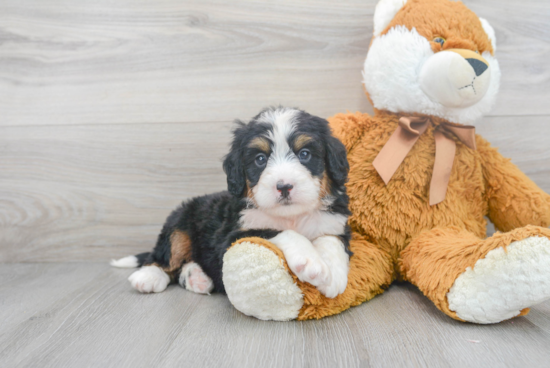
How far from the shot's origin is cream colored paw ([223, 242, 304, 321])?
1.28 m

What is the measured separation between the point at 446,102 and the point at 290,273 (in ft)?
3.05

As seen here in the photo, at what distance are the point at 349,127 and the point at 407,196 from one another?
14.9 inches

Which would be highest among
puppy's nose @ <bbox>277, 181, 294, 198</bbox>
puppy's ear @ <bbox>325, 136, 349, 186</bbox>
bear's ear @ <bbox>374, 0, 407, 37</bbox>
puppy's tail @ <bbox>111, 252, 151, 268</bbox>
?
bear's ear @ <bbox>374, 0, 407, 37</bbox>

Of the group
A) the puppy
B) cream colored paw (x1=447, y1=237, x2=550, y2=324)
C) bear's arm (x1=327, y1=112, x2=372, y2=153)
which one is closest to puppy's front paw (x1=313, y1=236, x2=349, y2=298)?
the puppy

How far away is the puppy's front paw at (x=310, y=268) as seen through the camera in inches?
49.3

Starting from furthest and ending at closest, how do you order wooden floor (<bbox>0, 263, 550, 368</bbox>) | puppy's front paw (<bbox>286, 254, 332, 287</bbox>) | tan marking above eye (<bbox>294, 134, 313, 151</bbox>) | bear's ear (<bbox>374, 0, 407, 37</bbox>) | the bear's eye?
bear's ear (<bbox>374, 0, 407, 37</bbox>) → the bear's eye → tan marking above eye (<bbox>294, 134, 313, 151</bbox>) → puppy's front paw (<bbox>286, 254, 332, 287</bbox>) → wooden floor (<bbox>0, 263, 550, 368</bbox>)

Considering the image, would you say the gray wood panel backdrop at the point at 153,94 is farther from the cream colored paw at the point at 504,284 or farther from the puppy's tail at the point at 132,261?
the cream colored paw at the point at 504,284

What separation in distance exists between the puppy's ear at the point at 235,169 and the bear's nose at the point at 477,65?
2.99 ft

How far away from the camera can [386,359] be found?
111 centimetres

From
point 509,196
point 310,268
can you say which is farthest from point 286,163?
point 509,196

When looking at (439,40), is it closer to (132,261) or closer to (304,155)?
(304,155)

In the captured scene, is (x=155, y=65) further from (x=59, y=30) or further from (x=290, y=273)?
(x=290, y=273)

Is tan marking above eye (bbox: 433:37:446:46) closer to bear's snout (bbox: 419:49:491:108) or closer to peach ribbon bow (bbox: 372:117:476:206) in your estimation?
bear's snout (bbox: 419:49:491:108)

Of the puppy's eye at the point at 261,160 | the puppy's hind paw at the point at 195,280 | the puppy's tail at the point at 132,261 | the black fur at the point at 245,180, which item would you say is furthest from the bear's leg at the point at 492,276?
the puppy's tail at the point at 132,261
